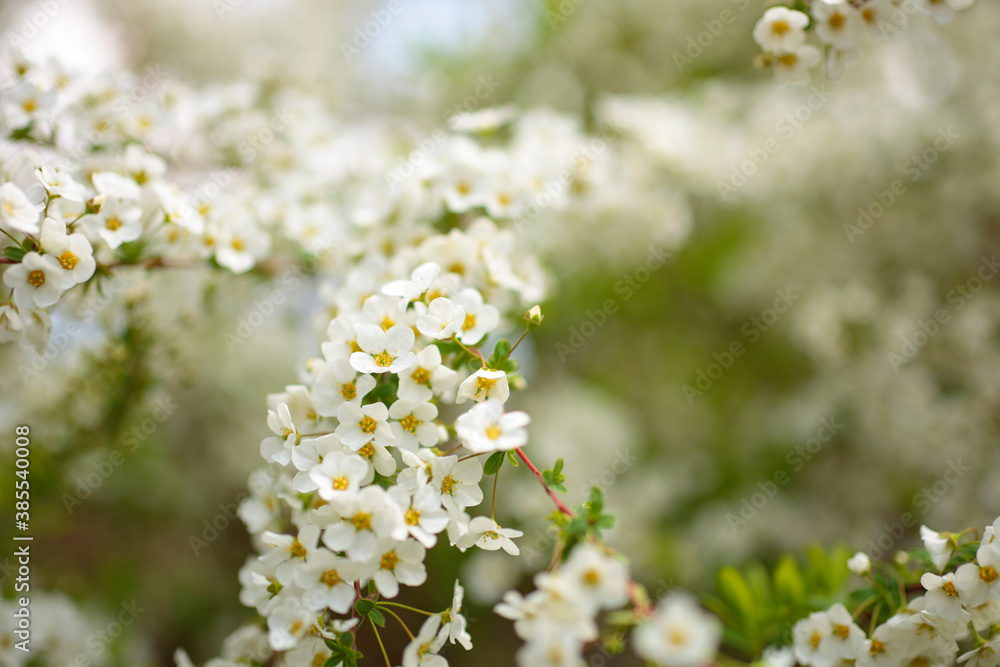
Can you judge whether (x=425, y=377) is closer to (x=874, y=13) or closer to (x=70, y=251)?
(x=70, y=251)

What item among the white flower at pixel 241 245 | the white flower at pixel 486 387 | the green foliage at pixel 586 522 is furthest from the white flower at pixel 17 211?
the green foliage at pixel 586 522

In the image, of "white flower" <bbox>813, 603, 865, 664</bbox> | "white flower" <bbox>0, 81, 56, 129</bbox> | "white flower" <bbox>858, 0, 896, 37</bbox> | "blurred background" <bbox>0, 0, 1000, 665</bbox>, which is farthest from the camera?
"blurred background" <bbox>0, 0, 1000, 665</bbox>

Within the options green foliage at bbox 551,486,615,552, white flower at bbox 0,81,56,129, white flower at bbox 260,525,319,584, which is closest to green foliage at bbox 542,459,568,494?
green foliage at bbox 551,486,615,552

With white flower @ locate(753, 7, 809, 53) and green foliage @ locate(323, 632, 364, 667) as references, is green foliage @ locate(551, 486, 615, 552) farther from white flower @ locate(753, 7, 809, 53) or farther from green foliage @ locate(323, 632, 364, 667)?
white flower @ locate(753, 7, 809, 53)

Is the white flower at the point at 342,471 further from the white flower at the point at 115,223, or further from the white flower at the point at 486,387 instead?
the white flower at the point at 115,223

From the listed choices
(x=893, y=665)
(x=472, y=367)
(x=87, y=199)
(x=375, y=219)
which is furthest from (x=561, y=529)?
(x=87, y=199)

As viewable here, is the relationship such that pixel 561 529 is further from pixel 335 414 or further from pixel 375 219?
pixel 375 219

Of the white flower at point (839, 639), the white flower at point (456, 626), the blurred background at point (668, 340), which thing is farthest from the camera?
the blurred background at point (668, 340)
